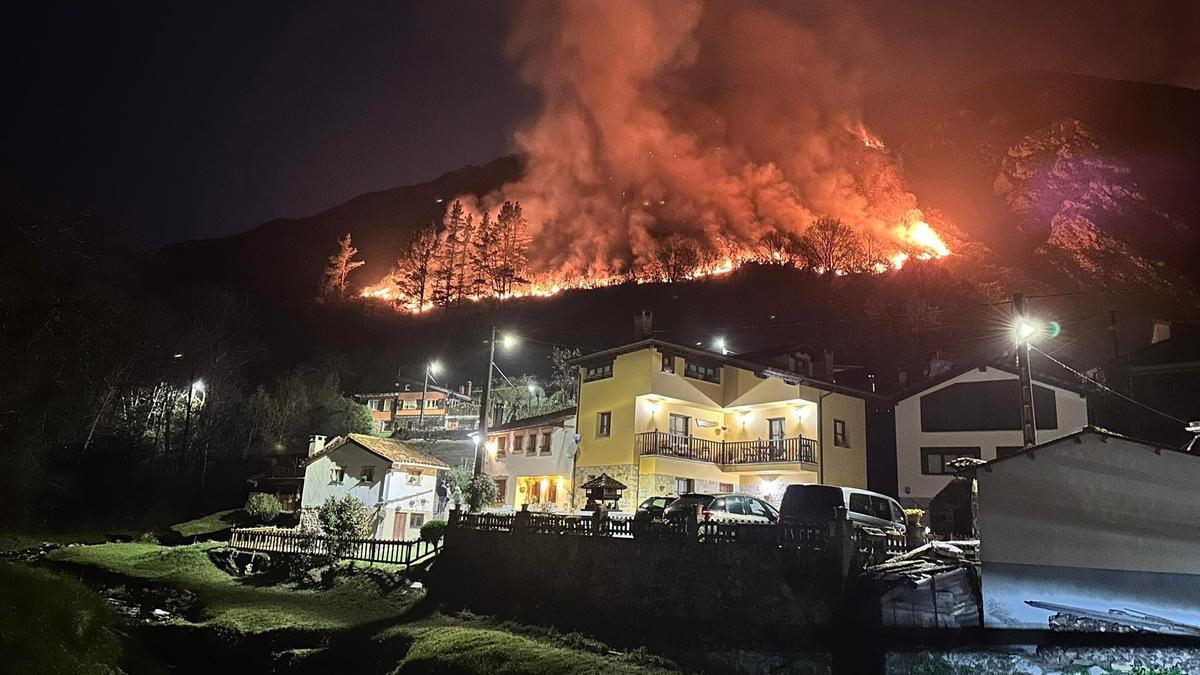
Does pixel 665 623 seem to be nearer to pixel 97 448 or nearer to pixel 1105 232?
pixel 97 448

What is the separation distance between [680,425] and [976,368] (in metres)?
15.6

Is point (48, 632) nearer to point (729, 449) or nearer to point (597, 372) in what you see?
point (597, 372)

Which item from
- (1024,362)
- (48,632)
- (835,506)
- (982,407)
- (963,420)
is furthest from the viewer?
(963,420)

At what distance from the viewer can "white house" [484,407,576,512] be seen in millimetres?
40781

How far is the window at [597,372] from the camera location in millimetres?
39094

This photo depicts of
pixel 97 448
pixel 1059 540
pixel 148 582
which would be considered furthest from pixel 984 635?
pixel 97 448

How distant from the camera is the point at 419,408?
239ft

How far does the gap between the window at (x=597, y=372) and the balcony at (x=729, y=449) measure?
4.60 metres

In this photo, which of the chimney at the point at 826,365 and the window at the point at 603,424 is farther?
the chimney at the point at 826,365

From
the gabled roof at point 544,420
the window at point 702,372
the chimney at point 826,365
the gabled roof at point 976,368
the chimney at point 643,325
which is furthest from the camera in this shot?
the chimney at point 826,365

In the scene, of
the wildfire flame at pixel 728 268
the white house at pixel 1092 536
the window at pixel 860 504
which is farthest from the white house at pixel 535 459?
the wildfire flame at pixel 728 268

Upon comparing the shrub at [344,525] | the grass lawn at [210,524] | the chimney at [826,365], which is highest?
the chimney at [826,365]

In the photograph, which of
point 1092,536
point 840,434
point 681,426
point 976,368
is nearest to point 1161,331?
point 976,368

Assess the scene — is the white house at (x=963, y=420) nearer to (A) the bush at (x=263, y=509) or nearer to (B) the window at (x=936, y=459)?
(B) the window at (x=936, y=459)
